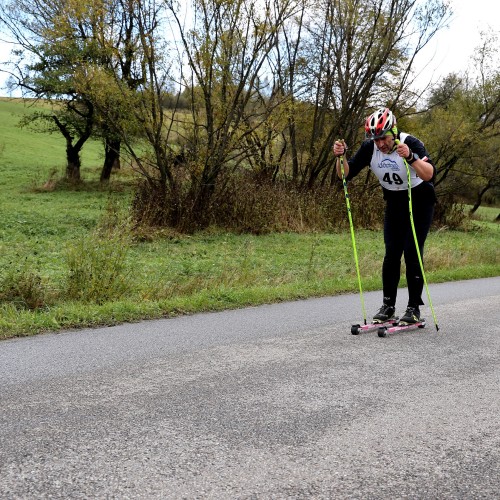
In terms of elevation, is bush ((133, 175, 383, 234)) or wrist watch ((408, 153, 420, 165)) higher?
wrist watch ((408, 153, 420, 165))

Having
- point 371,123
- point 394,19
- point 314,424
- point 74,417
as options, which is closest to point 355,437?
point 314,424

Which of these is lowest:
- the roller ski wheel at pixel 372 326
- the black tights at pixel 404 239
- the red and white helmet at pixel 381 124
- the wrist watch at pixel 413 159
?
the roller ski wheel at pixel 372 326

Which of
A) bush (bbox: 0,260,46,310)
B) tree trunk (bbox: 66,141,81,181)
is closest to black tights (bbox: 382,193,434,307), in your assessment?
bush (bbox: 0,260,46,310)

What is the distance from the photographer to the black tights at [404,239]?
6.47 m

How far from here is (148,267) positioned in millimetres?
11414

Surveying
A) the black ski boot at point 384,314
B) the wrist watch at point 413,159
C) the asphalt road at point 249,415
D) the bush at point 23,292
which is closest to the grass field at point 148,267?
the bush at point 23,292

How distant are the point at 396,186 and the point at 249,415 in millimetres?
3609

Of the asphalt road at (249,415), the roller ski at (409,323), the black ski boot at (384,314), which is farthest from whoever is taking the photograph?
the black ski boot at (384,314)

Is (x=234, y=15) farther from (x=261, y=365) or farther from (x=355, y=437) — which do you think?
(x=355, y=437)

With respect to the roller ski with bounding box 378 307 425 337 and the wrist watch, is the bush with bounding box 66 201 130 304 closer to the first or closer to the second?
the roller ski with bounding box 378 307 425 337

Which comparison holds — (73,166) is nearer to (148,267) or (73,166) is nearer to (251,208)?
(251,208)

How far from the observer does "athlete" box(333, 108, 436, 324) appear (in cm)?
A: 596

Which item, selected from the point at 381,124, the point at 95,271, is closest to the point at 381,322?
the point at 381,124

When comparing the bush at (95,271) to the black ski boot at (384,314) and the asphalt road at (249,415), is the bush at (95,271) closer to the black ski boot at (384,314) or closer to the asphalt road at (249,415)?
the asphalt road at (249,415)
